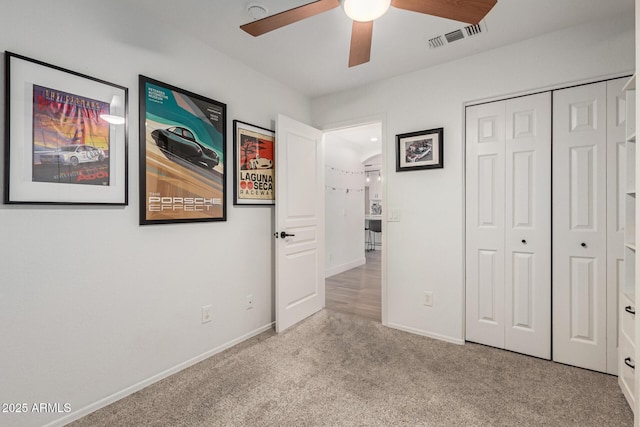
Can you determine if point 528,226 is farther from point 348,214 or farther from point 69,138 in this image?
point 348,214

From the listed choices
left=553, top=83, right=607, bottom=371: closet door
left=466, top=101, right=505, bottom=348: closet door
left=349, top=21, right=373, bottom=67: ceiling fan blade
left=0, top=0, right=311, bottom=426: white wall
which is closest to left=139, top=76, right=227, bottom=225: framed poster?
left=0, top=0, right=311, bottom=426: white wall

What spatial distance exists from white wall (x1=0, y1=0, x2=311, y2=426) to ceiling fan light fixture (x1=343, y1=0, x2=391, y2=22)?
1.39 m

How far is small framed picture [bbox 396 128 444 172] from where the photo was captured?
2660mm

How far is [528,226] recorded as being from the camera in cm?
235

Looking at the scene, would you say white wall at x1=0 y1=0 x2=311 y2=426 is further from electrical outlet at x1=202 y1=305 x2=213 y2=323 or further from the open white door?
the open white door

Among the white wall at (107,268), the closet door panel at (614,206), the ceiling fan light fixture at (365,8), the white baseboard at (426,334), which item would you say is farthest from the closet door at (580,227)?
the white wall at (107,268)

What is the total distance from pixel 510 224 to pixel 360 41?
1.81 meters

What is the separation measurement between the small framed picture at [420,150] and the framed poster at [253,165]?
1.23 m

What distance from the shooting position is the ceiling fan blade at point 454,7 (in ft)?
4.48

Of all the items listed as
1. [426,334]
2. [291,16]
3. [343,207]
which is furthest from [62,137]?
[343,207]

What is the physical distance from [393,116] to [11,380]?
3161 millimetres

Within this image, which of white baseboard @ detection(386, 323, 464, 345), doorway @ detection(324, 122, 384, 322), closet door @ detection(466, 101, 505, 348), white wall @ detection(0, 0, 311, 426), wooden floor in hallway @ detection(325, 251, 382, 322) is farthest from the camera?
doorway @ detection(324, 122, 384, 322)

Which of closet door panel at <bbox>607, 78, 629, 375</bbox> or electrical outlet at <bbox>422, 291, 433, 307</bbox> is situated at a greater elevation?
closet door panel at <bbox>607, 78, 629, 375</bbox>

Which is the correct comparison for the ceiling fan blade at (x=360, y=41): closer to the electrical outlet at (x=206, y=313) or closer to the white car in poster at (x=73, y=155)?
the white car in poster at (x=73, y=155)
